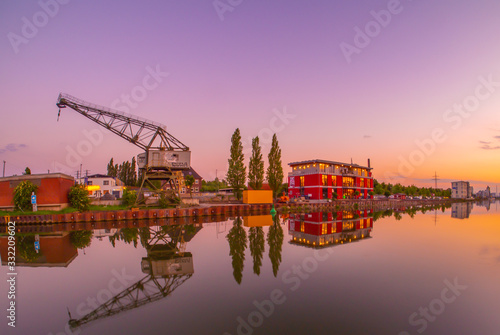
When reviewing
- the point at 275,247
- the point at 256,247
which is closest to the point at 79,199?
the point at 256,247

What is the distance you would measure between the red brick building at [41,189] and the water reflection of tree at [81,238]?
9006 mm

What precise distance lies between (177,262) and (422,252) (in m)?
13.8

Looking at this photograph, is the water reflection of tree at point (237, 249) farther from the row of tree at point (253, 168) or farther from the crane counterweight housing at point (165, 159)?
the row of tree at point (253, 168)

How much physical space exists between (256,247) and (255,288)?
23.7 feet

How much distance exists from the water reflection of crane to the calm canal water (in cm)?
5

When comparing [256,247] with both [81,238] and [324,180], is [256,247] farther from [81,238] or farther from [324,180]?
[324,180]

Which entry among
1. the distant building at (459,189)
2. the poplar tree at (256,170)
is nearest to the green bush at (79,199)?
the poplar tree at (256,170)

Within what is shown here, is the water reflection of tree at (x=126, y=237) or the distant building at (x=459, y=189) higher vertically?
the distant building at (x=459, y=189)

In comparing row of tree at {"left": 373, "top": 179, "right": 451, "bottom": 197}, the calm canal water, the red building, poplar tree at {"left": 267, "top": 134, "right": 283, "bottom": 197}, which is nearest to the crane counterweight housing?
the calm canal water

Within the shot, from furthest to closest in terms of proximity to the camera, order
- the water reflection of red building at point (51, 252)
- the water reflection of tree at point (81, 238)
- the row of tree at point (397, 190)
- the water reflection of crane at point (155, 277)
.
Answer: the row of tree at point (397, 190)
the water reflection of tree at point (81, 238)
the water reflection of red building at point (51, 252)
the water reflection of crane at point (155, 277)

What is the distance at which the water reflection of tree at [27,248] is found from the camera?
14805 mm

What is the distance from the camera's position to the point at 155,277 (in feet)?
37.8

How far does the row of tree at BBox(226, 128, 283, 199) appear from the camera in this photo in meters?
54.5

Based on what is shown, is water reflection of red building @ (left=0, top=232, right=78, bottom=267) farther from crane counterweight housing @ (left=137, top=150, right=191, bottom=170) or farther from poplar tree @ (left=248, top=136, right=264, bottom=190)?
poplar tree @ (left=248, top=136, right=264, bottom=190)
